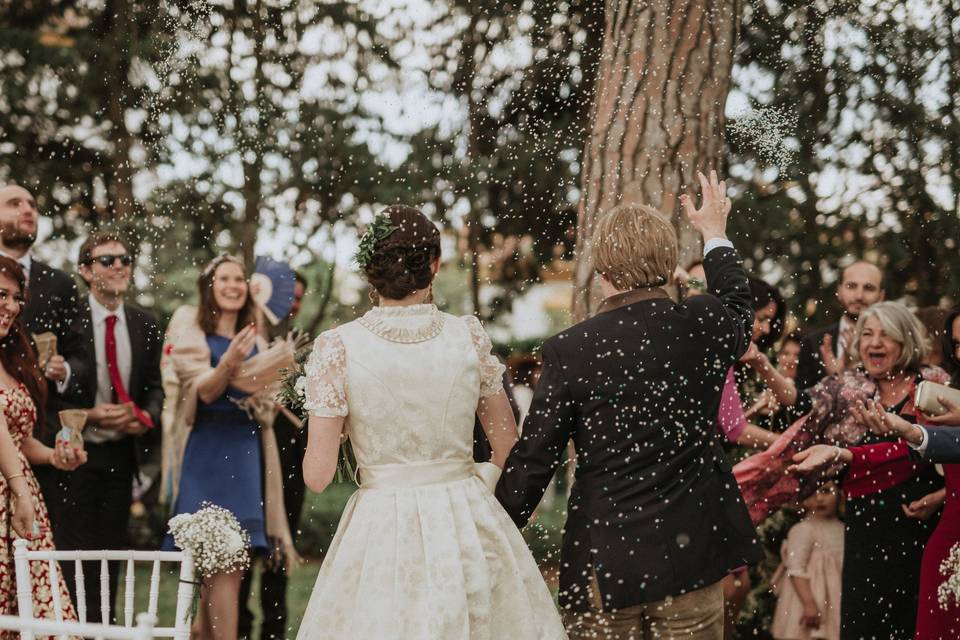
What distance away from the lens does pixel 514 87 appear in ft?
27.3

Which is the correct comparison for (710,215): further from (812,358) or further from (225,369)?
(225,369)

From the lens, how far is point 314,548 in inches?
392

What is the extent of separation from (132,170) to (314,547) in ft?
11.8

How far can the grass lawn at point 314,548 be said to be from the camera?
805 cm

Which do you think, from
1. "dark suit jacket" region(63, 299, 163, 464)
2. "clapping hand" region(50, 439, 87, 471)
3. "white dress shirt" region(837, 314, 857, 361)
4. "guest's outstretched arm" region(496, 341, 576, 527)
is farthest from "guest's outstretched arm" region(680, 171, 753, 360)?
"dark suit jacket" region(63, 299, 163, 464)

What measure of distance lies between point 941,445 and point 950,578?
47 centimetres

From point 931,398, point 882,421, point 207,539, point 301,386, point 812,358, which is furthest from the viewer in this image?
point 812,358

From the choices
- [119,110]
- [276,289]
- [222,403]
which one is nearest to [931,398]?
[222,403]

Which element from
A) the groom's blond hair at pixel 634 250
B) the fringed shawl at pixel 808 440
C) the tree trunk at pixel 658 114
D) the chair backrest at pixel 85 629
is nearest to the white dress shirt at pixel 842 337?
the fringed shawl at pixel 808 440

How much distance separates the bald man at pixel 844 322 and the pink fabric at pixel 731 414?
92 cm

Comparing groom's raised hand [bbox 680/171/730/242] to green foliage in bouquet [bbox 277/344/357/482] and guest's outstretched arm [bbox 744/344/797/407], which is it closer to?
guest's outstretched arm [bbox 744/344/797/407]

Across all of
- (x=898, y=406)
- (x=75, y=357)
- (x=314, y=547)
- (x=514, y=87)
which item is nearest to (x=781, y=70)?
(x=514, y=87)

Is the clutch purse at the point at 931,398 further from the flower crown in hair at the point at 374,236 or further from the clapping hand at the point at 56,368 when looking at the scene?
the clapping hand at the point at 56,368

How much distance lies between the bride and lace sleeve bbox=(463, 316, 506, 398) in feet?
0.05
